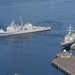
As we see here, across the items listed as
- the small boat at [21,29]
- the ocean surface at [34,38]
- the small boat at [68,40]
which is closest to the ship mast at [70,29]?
the small boat at [68,40]

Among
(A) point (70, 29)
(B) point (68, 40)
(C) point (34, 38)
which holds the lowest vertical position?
(C) point (34, 38)

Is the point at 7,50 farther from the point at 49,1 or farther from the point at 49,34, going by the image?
the point at 49,1

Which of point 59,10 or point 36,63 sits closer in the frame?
point 36,63

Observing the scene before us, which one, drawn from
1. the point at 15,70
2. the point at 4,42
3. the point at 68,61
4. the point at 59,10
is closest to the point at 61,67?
the point at 68,61

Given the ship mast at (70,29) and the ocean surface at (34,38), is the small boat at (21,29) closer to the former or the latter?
the ocean surface at (34,38)

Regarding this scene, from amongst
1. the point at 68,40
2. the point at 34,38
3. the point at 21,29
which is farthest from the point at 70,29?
the point at 21,29

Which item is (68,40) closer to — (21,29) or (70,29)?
(70,29)

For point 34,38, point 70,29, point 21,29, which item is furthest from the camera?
point 21,29

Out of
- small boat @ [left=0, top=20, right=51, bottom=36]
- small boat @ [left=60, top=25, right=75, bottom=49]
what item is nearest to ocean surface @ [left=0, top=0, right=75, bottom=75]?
small boat @ [left=60, top=25, right=75, bottom=49]
